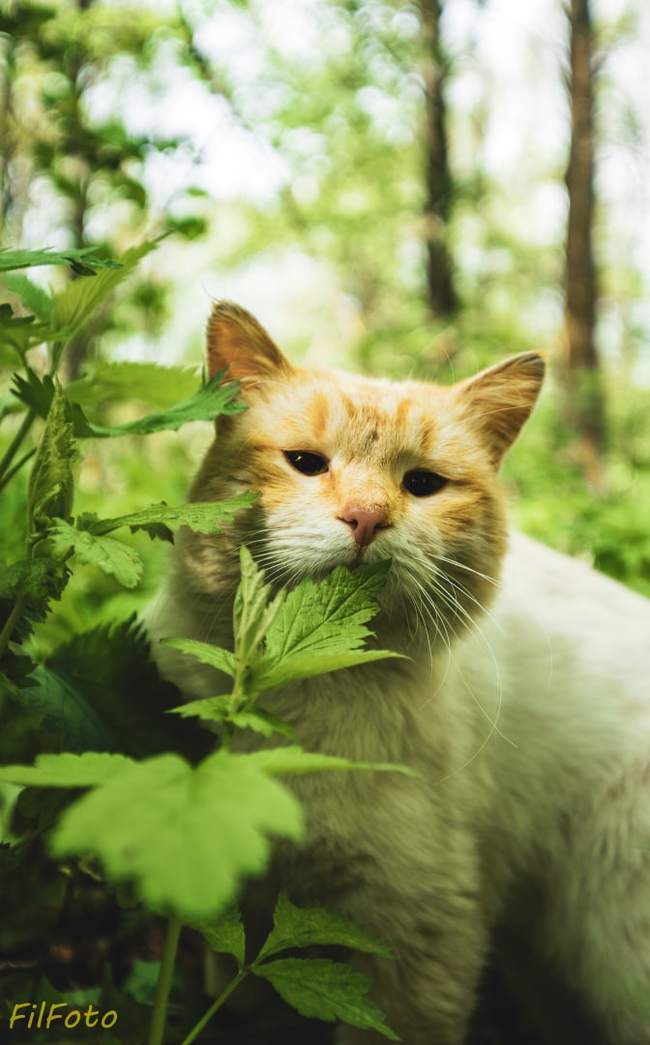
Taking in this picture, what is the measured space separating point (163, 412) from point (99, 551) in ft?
1.05

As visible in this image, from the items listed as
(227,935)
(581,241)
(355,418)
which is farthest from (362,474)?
(581,241)

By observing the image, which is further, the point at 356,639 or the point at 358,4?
the point at 358,4

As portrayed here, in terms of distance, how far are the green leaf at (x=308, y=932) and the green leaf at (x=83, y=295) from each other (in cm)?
80

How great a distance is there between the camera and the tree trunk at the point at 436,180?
676 cm

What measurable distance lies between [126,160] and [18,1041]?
6.35ft

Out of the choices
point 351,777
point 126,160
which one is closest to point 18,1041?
point 351,777

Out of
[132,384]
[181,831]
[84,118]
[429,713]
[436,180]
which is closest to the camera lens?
[181,831]

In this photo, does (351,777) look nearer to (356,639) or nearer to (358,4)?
(356,639)

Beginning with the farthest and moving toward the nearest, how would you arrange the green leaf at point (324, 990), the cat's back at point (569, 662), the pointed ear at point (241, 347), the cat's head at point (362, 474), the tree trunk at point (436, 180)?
the tree trunk at point (436, 180) < the cat's back at point (569, 662) < the pointed ear at point (241, 347) < the cat's head at point (362, 474) < the green leaf at point (324, 990)

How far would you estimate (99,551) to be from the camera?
0.88m

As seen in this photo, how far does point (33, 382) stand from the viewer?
42.1 inches

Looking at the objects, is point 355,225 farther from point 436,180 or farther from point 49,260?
point 49,260

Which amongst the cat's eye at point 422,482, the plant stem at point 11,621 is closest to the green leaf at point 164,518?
the plant stem at point 11,621

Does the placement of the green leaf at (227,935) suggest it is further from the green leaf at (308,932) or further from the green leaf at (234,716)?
the green leaf at (234,716)
